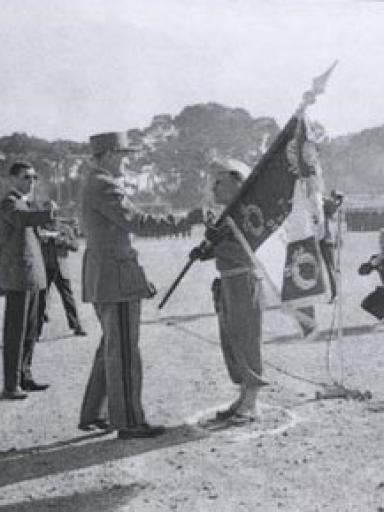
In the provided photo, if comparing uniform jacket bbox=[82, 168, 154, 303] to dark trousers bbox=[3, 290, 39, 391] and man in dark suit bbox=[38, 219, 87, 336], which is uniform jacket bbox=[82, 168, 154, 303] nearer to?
dark trousers bbox=[3, 290, 39, 391]

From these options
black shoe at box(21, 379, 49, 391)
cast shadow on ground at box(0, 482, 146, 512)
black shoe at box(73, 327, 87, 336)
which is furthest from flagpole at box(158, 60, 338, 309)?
black shoe at box(73, 327, 87, 336)

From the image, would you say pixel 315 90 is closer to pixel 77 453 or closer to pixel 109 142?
pixel 109 142

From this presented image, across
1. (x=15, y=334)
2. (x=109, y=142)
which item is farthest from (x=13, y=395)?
(x=109, y=142)

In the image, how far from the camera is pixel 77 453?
6.06 meters

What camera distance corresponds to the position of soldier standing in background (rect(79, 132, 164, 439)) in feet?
20.5

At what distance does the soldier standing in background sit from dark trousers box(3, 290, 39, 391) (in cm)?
176

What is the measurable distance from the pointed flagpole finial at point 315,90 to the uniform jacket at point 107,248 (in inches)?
57.4

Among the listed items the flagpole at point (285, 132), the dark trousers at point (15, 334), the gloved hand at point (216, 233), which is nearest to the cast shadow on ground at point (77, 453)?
the flagpole at point (285, 132)

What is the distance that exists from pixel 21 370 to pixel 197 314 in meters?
5.06

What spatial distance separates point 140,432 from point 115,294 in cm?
98

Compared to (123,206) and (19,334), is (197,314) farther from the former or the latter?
(123,206)

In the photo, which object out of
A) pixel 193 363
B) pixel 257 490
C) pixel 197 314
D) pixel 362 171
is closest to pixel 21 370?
pixel 193 363

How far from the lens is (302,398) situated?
7.39 m

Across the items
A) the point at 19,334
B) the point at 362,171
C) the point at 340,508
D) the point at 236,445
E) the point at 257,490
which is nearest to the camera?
the point at 340,508
